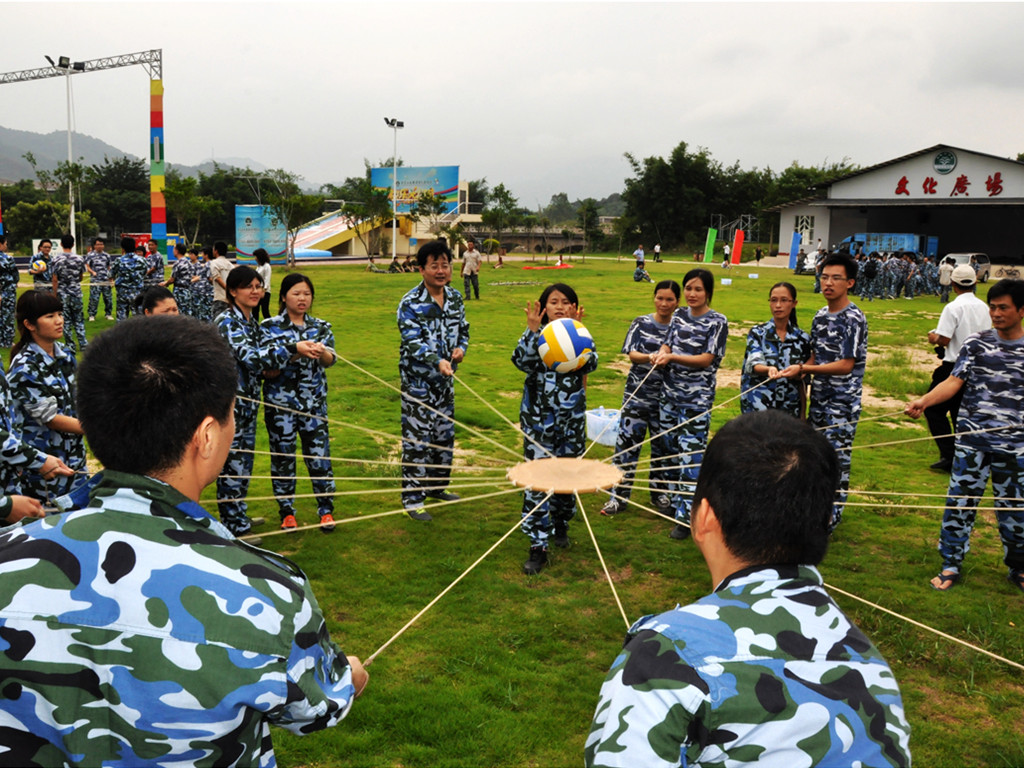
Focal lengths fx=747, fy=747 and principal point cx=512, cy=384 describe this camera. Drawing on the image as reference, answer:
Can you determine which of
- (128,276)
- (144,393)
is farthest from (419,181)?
(144,393)

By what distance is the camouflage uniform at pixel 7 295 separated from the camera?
12258 millimetres

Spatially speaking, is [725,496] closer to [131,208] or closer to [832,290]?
[832,290]

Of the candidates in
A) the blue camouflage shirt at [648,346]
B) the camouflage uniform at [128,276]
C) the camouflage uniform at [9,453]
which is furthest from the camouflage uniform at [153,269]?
the camouflage uniform at [9,453]

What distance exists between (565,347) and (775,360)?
6.09 ft

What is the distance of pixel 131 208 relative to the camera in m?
54.0

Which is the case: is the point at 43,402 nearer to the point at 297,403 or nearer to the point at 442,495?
the point at 297,403

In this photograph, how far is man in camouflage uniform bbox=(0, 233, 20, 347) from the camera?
1227 cm

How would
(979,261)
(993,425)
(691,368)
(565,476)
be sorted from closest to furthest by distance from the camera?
(565,476) → (993,425) → (691,368) → (979,261)

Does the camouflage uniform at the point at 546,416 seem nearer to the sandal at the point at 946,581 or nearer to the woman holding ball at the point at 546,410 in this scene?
the woman holding ball at the point at 546,410

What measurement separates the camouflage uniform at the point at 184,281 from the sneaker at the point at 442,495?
9.99 metres

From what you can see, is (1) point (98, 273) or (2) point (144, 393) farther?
(1) point (98, 273)

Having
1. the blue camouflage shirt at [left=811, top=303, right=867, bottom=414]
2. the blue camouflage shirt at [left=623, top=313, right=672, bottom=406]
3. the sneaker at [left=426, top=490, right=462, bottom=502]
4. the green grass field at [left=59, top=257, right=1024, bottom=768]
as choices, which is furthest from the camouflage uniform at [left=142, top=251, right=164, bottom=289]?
the blue camouflage shirt at [left=811, top=303, right=867, bottom=414]

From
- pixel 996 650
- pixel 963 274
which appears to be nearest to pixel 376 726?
pixel 996 650

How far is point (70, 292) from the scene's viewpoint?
12742mm
